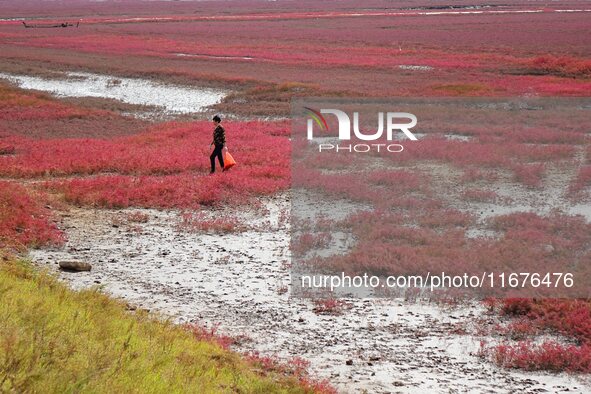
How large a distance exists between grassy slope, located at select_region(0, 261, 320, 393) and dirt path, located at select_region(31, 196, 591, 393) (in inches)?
54.5

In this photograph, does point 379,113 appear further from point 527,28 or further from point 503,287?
point 527,28

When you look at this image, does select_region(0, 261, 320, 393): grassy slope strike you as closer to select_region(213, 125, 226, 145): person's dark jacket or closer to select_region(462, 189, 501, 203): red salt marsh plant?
select_region(213, 125, 226, 145): person's dark jacket

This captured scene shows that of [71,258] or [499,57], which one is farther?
[499,57]

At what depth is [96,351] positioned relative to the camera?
7906 millimetres

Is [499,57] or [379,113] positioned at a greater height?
[499,57]

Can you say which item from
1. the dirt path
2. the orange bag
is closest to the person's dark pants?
the orange bag

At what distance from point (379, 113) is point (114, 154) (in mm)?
13371

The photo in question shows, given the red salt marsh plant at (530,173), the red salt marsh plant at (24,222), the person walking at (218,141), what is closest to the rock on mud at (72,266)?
the red salt marsh plant at (24,222)

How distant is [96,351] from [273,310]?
5.46m

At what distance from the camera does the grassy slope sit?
270 inches

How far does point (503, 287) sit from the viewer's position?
1417 cm


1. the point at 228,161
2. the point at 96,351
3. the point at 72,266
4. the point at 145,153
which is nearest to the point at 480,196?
the point at 228,161

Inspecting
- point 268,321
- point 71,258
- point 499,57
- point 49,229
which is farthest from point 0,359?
point 499,57

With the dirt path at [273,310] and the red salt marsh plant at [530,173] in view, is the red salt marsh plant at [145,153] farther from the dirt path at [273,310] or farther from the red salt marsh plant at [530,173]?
the red salt marsh plant at [530,173]
